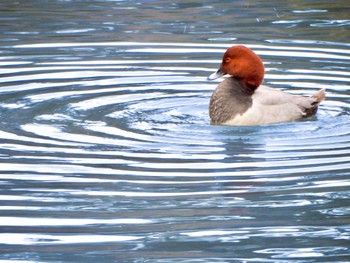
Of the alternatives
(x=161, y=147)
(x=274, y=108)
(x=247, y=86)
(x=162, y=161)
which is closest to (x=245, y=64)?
(x=247, y=86)

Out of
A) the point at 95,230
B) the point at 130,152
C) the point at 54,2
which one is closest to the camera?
the point at 95,230

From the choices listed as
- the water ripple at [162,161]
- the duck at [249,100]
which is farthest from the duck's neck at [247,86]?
the water ripple at [162,161]

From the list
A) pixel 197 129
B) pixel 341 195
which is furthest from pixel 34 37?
pixel 341 195

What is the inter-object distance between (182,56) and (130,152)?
498 cm

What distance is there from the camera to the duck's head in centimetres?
1082

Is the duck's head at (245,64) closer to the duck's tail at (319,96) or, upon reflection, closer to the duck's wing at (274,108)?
the duck's wing at (274,108)

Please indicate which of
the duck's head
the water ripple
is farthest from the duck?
the water ripple

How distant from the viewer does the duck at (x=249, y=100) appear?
10.4 metres

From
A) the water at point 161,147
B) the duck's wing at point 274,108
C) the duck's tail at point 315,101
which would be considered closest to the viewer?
the water at point 161,147

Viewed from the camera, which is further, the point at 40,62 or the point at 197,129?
the point at 40,62

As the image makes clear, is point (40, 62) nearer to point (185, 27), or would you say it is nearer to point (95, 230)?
point (185, 27)

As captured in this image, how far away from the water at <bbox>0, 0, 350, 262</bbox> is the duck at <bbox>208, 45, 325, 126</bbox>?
0.18 metres

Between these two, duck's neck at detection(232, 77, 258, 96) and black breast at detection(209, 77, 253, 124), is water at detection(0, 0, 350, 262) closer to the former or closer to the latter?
black breast at detection(209, 77, 253, 124)

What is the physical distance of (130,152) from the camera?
9.11 m
